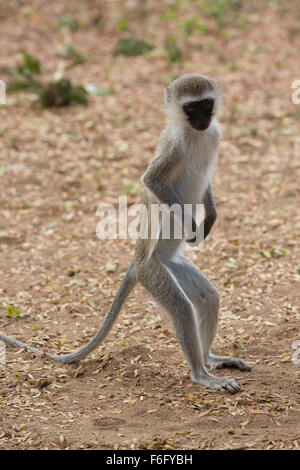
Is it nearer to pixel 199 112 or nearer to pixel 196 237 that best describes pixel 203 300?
pixel 196 237

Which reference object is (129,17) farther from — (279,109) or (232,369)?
(232,369)

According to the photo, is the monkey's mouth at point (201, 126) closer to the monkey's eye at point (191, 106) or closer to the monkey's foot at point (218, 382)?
the monkey's eye at point (191, 106)

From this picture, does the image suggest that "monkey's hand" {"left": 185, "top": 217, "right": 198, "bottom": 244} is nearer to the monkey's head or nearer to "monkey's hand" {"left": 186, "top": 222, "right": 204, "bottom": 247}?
"monkey's hand" {"left": 186, "top": 222, "right": 204, "bottom": 247}

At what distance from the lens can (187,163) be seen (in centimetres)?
529

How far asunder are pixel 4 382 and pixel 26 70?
8.42m

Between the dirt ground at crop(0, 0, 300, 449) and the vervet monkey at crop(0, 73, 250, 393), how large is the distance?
342 millimetres

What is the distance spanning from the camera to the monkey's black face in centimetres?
506

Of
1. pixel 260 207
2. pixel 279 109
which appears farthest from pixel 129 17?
pixel 260 207

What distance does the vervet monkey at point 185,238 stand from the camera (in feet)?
16.8

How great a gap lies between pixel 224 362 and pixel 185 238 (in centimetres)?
107

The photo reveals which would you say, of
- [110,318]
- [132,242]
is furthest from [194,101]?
[132,242]

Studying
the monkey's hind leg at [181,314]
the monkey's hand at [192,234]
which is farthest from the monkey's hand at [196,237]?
the monkey's hind leg at [181,314]

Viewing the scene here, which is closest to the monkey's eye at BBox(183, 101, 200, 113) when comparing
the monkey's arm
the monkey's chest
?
the monkey's chest

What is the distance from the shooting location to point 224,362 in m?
5.59
